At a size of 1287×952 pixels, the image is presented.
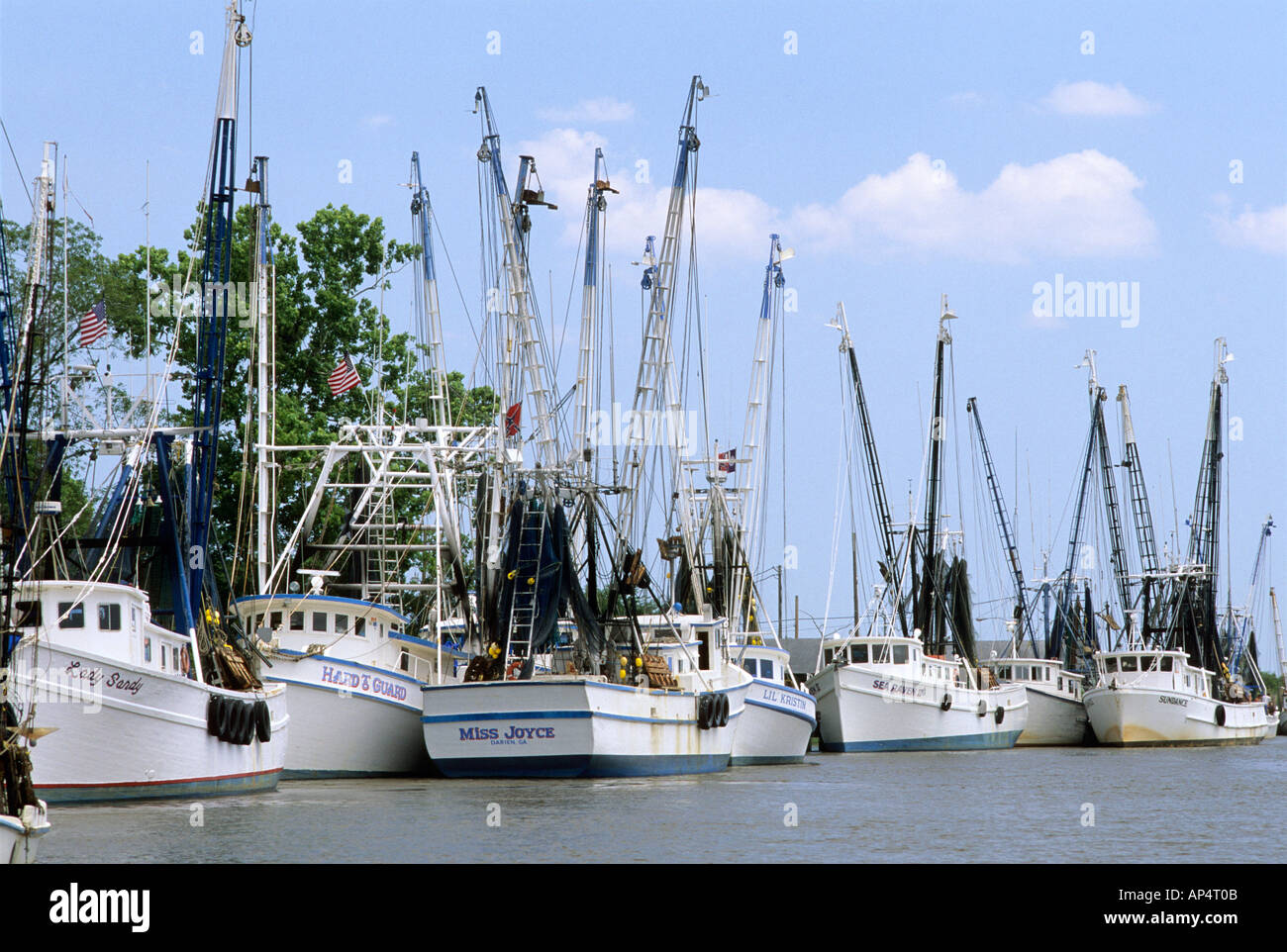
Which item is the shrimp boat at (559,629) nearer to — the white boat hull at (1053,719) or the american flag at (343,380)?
the american flag at (343,380)

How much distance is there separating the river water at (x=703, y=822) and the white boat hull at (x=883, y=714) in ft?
44.3

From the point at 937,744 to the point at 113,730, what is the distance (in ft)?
122

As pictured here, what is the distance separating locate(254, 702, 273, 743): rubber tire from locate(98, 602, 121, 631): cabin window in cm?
438

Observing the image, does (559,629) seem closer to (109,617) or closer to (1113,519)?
(109,617)

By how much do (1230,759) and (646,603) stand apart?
23.4 metres

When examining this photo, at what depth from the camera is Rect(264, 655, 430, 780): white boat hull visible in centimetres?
3994

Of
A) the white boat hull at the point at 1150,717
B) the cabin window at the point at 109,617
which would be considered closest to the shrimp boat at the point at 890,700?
the white boat hull at the point at 1150,717

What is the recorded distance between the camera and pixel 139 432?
35.3 m

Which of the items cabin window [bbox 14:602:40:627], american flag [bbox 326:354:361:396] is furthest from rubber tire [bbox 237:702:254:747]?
american flag [bbox 326:354:361:396]

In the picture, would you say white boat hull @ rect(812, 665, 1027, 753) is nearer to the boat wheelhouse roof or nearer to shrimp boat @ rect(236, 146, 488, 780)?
shrimp boat @ rect(236, 146, 488, 780)

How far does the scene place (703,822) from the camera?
30.8 meters
